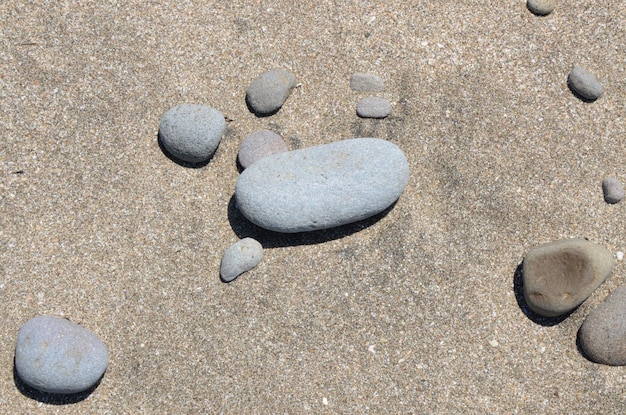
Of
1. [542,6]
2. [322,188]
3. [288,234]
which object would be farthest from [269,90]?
[542,6]

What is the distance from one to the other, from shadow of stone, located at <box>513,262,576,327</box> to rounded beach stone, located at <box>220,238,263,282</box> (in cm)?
98

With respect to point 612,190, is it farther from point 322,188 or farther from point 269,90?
point 269,90

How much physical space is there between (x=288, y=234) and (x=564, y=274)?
1.02m

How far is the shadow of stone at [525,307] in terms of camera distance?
2215mm

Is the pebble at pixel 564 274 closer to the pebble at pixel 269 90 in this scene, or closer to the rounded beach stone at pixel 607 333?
the rounded beach stone at pixel 607 333

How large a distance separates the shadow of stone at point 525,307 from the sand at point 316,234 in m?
0.02

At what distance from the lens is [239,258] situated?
2.19m

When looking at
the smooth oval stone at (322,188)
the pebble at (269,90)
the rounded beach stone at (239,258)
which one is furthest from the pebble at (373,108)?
the rounded beach stone at (239,258)

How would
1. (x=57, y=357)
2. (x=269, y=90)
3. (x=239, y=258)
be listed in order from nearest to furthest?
1. (x=57, y=357)
2. (x=239, y=258)
3. (x=269, y=90)

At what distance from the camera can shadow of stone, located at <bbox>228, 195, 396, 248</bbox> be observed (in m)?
2.28

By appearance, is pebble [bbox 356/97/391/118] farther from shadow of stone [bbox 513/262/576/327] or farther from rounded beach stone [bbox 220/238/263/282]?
shadow of stone [bbox 513/262/576/327]

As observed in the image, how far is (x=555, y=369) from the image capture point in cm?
218

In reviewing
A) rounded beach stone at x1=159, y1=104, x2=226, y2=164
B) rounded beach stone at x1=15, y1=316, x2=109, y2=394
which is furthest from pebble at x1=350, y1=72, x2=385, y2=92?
rounded beach stone at x1=15, y1=316, x2=109, y2=394

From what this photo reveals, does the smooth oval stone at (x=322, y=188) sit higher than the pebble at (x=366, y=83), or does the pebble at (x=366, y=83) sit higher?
the pebble at (x=366, y=83)
